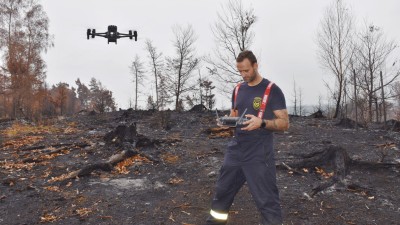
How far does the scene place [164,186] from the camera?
233 inches

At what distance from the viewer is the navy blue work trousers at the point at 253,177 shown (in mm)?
2760

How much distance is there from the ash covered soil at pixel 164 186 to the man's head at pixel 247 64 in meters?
2.27

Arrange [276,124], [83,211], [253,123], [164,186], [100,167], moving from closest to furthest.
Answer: [253,123] → [276,124] → [83,211] → [164,186] → [100,167]

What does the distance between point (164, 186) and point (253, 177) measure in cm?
340

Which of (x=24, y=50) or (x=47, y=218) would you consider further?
(x=24, y=50)

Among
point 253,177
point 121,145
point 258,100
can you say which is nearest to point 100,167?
point 121,145

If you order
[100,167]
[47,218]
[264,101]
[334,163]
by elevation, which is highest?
[264,101]

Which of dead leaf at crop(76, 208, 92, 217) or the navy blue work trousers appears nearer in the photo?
the navy blue work trousers

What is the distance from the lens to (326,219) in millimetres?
4312

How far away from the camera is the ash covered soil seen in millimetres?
4504

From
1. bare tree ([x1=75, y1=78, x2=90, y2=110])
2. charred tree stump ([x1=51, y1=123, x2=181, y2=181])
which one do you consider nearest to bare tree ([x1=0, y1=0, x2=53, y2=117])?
charred tree stump ([x1=51, y1=123, x2=181, y2=181])

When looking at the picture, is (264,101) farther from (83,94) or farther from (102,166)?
(83,94)

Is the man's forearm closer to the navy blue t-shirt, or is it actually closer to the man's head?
the navy blue t-shirt

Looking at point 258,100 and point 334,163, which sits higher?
point 258,100
